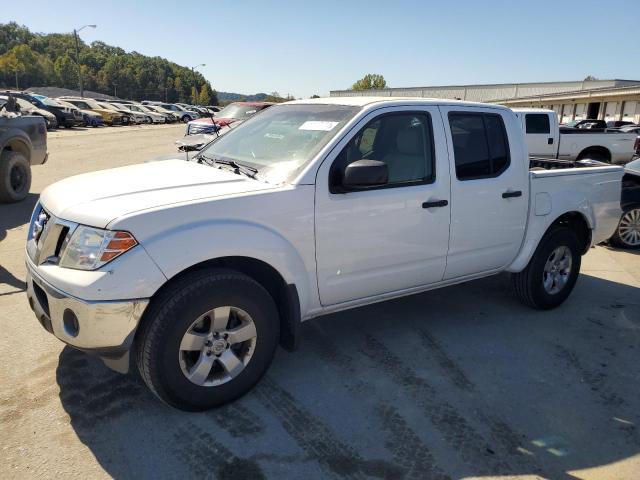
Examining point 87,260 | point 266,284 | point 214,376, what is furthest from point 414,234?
point 87,260

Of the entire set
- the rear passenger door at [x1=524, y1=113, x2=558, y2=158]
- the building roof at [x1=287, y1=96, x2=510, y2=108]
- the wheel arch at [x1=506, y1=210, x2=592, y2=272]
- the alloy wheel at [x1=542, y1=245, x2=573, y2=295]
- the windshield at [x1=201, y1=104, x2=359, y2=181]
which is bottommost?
the alloy wheel at [x1=542, y1=245, x2=573, y2=295]

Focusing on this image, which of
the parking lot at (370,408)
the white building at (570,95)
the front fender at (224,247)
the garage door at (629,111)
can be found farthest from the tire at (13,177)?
the garage door at (629,111)

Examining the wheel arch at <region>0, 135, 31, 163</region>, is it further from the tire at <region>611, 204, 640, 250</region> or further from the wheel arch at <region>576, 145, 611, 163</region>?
the wheel arch at <region>576, 145, 611, 163</region>

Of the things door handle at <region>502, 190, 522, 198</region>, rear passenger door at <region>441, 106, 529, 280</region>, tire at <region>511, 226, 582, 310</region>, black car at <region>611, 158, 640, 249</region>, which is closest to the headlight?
rear passenger door at <region>441, 106, 529, 280</region>

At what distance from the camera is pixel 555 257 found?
501 centimetres

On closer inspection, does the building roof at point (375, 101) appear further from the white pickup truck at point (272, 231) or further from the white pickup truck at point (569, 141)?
the white pickup truck at point (569, 141)

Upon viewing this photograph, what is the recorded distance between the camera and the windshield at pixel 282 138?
11.5 feet

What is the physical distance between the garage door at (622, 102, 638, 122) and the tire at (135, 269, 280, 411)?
39.9 m

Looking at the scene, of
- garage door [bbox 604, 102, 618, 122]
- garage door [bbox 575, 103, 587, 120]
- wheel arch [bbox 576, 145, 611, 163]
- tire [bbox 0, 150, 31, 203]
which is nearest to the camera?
tire [bbox 0, 150, 31, 203]

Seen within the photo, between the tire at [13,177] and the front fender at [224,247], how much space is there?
23.0 feet

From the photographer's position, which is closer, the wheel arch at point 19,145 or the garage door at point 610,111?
the wheel arch at point 19,145

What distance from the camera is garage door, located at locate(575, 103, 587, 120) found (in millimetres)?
45438

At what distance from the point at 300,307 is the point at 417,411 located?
970mm

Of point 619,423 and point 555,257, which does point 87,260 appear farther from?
point 555,257
